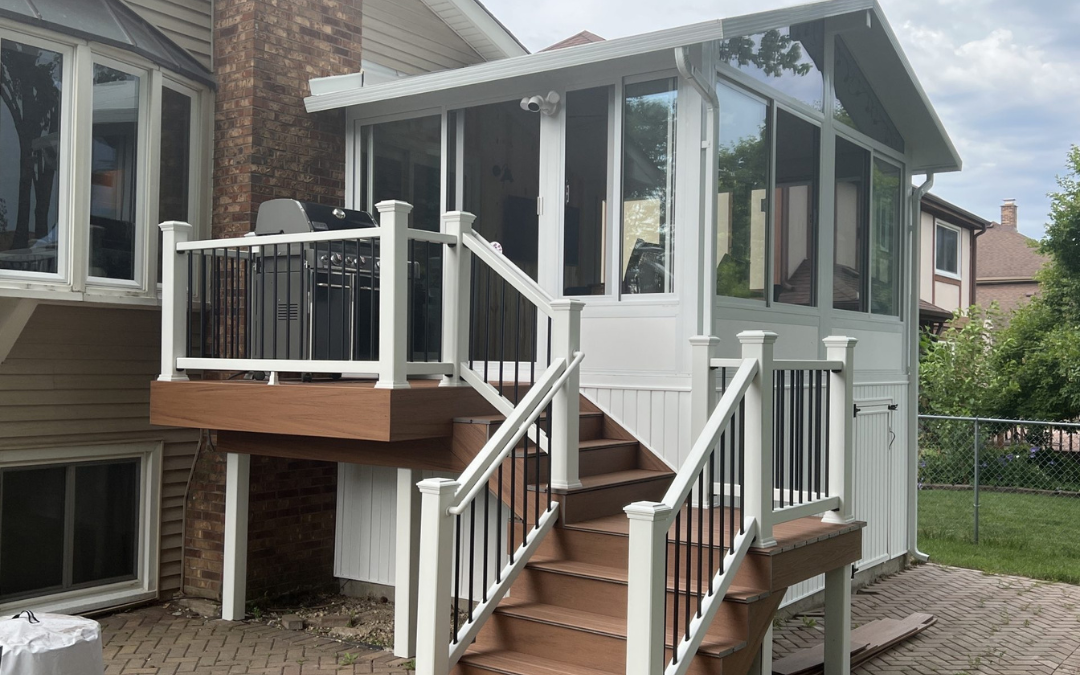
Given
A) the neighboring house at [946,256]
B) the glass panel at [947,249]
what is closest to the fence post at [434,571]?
the neighboring house at [946,256]

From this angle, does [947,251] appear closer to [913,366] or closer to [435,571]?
[913,366]

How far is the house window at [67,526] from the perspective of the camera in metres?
6.92

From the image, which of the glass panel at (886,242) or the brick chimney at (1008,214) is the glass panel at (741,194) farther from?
the brick chimney at (1008,214)

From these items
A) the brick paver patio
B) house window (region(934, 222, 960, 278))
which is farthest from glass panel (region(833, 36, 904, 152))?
house window (region(934, 222, 960, 278))

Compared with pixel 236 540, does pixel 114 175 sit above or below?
above

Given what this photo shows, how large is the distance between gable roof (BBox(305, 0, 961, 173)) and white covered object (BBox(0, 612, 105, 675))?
4165 millimetres

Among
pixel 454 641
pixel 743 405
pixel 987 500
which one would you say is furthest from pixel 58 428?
pixel 987 500

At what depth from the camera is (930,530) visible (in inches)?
468

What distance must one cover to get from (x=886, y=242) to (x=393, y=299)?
17.0 ft

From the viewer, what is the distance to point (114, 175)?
23.1 ft

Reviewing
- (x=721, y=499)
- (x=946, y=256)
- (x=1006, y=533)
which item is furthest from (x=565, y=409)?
(x=946, y=256)

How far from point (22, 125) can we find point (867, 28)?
20.0 ft

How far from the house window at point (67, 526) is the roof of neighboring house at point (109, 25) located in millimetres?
2975

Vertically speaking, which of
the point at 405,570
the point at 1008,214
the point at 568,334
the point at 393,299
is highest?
the point at 1008,214
